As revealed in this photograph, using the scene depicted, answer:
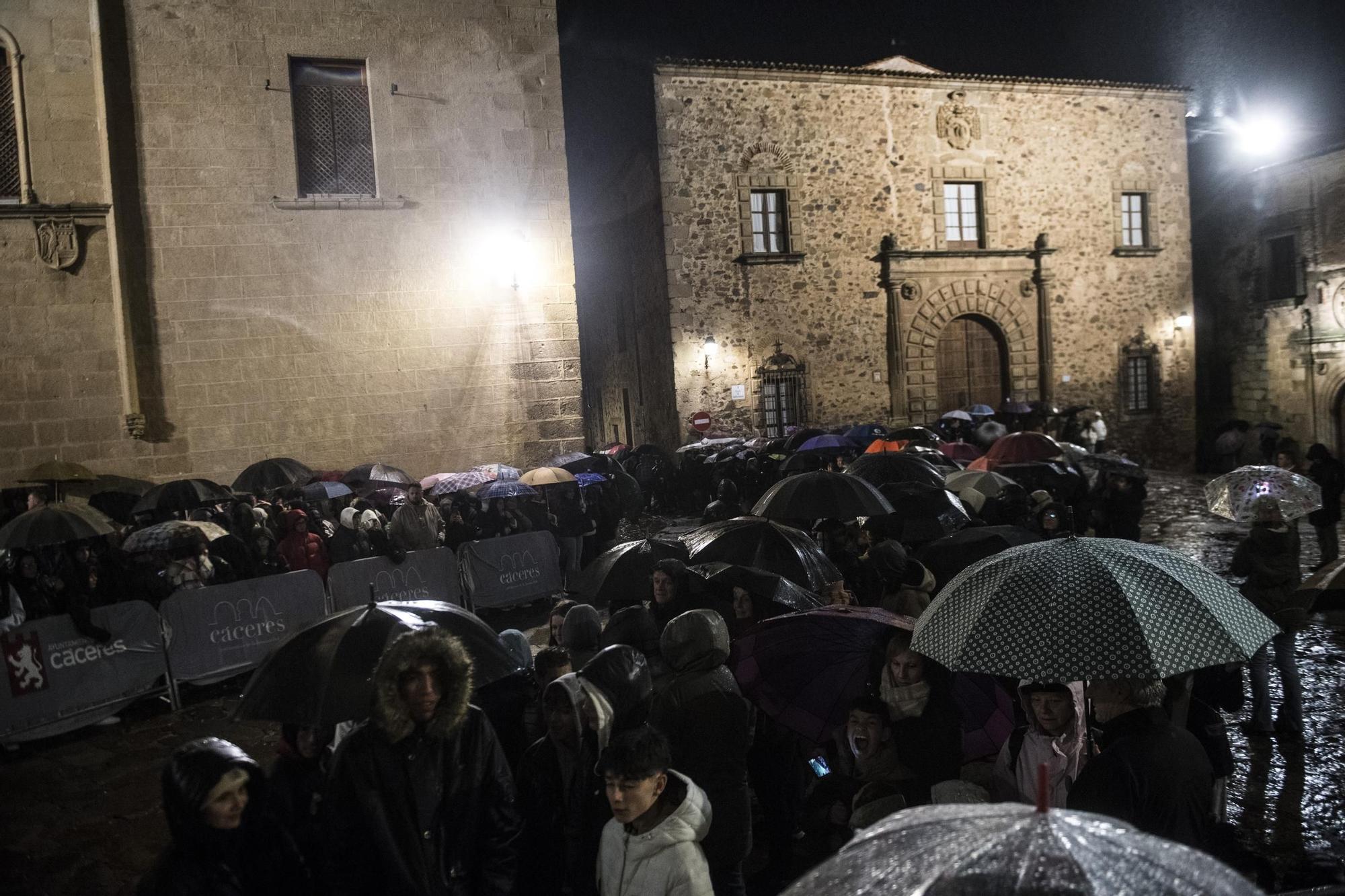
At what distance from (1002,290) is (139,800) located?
22549mm

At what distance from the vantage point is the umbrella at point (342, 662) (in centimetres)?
351

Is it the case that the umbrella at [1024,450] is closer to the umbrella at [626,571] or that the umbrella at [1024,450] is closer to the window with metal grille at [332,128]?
the umbrella at [626,571]

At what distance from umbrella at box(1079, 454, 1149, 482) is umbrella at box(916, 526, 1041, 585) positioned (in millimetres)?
3582

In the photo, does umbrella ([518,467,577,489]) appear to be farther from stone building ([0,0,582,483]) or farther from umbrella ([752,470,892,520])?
stone building ([0,0,582,483])

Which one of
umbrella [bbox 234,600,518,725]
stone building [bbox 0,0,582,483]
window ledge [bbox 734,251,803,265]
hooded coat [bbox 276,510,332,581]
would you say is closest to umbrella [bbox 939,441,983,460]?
stone building [bbox 0,0,582,483]

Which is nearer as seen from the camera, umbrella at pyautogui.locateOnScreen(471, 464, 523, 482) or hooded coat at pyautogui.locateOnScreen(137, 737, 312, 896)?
hooded coat at pyautogui.locateOnScreen(137, 737, 312, 896)

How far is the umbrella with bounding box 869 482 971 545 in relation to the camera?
771 centimetres

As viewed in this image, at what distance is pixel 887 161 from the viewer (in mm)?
23141

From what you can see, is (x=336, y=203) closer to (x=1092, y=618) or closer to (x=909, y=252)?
(x=1092, y=618)

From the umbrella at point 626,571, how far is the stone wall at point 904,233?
50.3ft

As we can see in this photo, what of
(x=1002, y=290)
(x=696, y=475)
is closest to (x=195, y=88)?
(x=696, y=475)

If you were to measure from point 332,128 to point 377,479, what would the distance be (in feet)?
19.4

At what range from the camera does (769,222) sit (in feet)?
73.7

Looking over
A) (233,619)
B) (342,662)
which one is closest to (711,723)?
(342,662)
